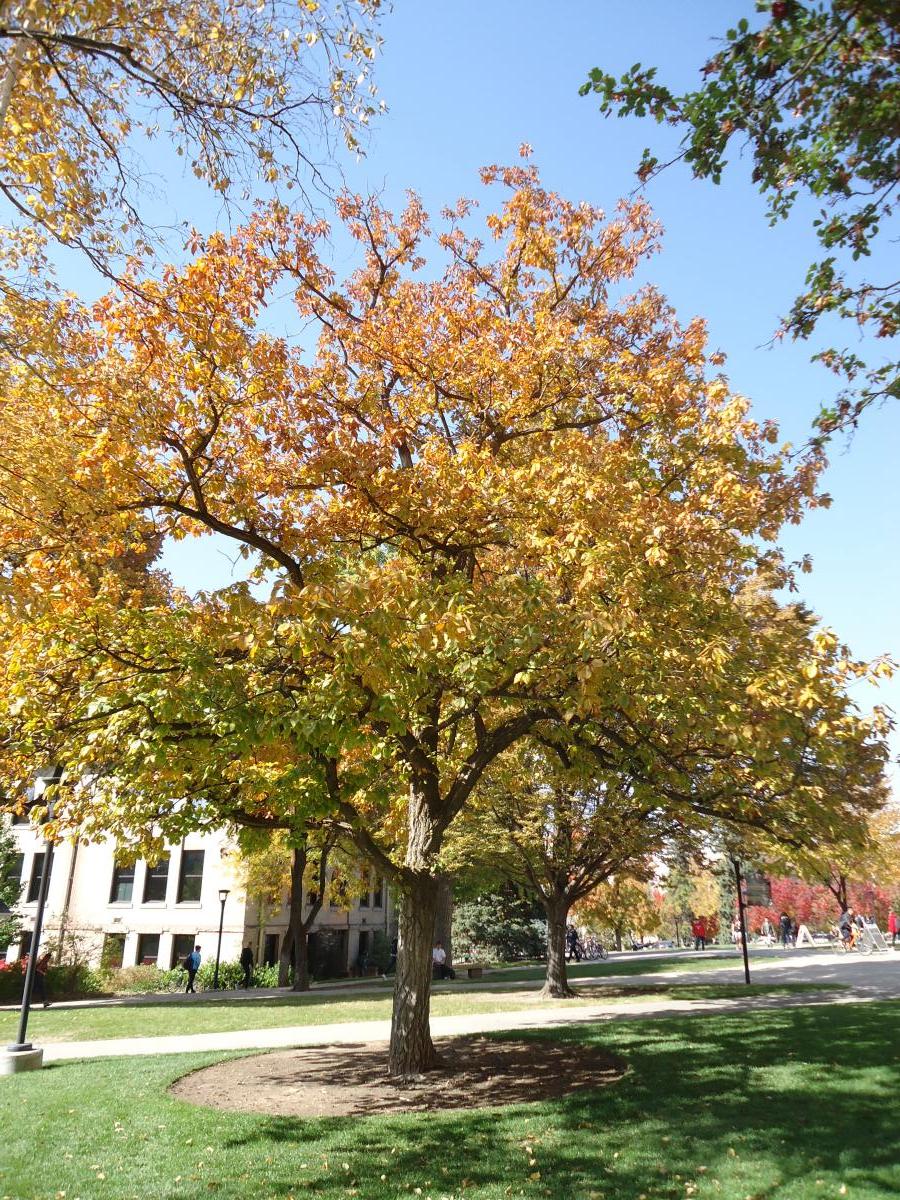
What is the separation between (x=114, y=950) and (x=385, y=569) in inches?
1124

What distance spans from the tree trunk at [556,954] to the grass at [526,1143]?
10.4 m

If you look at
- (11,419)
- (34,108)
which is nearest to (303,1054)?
(11,419)

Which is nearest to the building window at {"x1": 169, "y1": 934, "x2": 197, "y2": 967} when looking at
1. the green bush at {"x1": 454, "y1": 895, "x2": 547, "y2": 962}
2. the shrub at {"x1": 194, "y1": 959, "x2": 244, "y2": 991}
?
the shrub at {"x1": 194, "y1": 959, "x2": 244, "y2": 991}

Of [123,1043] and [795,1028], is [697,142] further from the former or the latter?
[123,1043]

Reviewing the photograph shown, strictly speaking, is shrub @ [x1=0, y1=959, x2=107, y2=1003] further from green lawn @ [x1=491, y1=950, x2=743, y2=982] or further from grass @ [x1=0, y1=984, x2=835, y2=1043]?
green lawn @ [x1=491, y1=950, x2=743, y2=982]

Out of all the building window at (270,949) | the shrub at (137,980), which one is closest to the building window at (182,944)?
the shrub at (137,980)

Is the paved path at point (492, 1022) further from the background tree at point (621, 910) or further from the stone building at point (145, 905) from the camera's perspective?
the stone building at point (145, 905)

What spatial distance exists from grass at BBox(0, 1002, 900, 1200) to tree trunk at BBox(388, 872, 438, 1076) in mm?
2171

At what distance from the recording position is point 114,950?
103ft

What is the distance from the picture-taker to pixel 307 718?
6973mm

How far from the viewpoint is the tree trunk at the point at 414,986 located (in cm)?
1019

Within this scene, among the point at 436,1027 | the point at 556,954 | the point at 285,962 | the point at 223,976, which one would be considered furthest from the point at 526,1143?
the point at 223,976

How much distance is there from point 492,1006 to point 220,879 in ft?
56.9

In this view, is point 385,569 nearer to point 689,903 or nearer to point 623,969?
point 623,969
